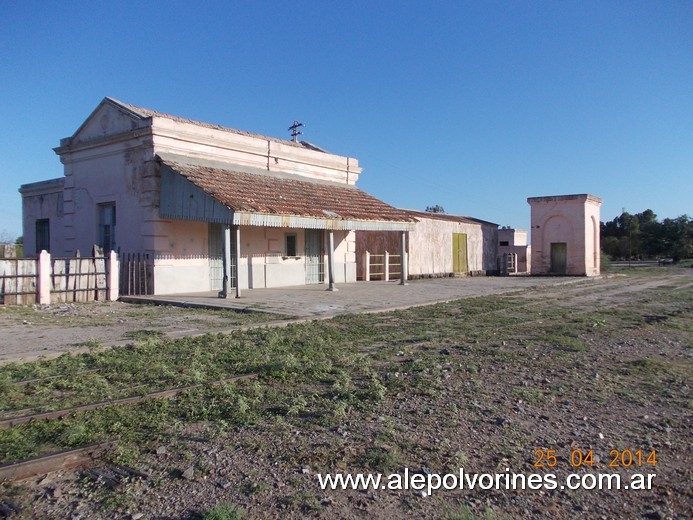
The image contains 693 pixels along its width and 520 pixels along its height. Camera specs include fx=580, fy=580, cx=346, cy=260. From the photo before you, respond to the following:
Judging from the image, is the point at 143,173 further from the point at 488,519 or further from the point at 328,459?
the point at 488,519

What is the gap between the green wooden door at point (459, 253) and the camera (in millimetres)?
32328

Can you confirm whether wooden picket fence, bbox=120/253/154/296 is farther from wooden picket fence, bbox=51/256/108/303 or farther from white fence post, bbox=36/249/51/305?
white fence post, bbox=36/249/51/305

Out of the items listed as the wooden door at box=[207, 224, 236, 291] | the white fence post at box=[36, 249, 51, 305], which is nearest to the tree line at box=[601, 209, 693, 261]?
the wooden door at box=[207, 224, 236, 291]

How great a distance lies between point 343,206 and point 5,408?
53.4 feet

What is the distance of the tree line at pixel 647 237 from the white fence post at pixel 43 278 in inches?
2116

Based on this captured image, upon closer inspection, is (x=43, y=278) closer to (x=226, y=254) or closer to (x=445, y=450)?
(x=226, y=254)

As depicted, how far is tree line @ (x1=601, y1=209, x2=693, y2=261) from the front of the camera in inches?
2181

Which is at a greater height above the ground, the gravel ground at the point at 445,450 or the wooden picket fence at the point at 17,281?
the wooden picket fence at the point at 17,281

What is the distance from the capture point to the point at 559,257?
35.2 metres

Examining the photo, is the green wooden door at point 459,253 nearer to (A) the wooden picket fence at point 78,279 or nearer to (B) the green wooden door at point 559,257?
(B) the green wooden door at point 559,257

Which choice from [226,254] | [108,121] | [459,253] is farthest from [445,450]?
[459,253]

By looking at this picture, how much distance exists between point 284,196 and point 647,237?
171 ft

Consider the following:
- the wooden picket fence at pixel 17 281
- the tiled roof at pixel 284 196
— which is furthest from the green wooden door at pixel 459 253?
the wooden picket fence at pixel 17 281

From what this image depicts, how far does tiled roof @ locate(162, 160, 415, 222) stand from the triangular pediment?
7.21 feet
